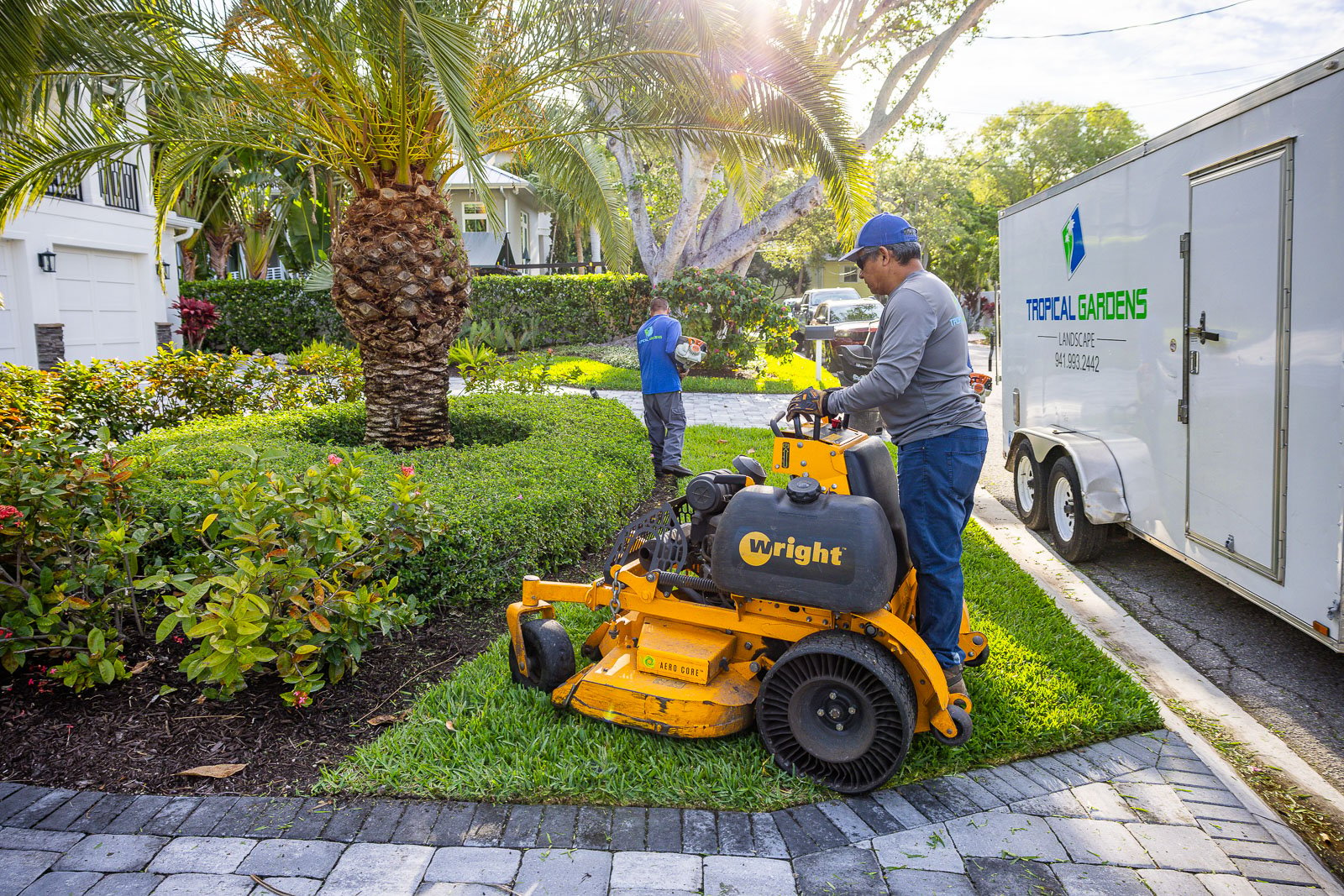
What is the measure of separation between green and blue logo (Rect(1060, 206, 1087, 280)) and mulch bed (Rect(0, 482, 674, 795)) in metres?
5.22

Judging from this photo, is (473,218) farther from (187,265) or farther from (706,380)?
(706,380)

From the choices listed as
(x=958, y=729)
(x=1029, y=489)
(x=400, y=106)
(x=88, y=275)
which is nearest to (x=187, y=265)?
(x=88, y=275)

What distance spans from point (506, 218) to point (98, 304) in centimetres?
1417

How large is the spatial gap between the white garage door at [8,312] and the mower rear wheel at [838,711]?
583 inches

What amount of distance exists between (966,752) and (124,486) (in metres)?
4.23

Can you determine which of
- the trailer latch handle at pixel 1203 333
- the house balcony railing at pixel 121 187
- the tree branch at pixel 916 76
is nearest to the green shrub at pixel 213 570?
the trailer latch handle at pixel 1203 333

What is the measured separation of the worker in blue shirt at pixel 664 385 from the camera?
8703 millimetres

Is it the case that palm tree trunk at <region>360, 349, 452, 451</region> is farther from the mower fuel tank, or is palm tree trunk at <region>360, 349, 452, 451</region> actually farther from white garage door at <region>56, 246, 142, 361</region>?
white garage door at <region>56, 246, 142, 361</region>

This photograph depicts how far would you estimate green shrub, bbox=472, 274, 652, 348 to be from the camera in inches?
829

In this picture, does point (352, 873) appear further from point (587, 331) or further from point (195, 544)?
point (587, 331)

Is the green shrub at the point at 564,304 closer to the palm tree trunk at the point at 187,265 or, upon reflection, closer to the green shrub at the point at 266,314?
the green shrub at the point at 266,314

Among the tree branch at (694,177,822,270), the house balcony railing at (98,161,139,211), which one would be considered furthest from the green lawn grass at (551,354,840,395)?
the house balcony railing at (98,161,139,211)


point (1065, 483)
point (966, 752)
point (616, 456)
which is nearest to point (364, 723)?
point (966, 752)

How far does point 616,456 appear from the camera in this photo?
7258 mm
